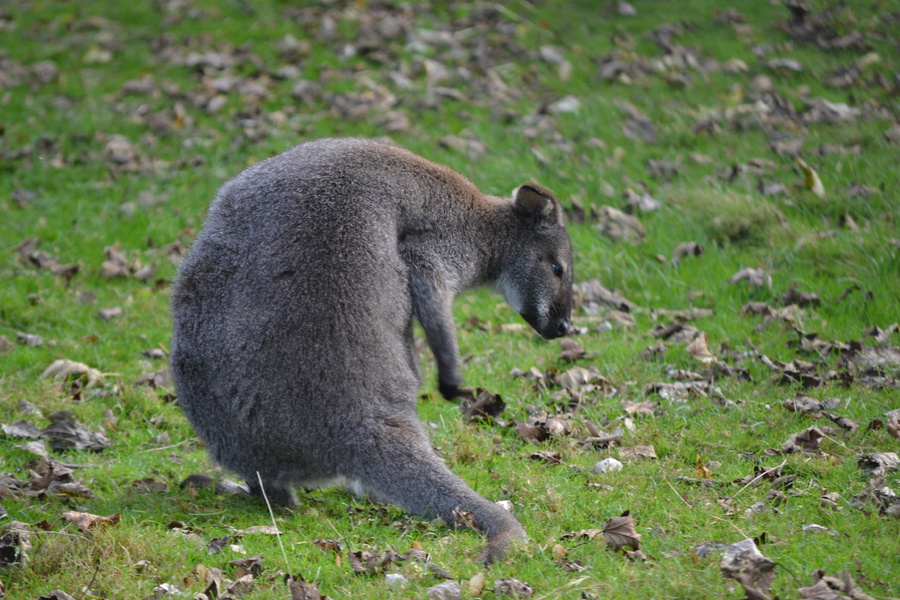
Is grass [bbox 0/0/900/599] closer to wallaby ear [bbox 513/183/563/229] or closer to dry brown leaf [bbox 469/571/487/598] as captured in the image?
dry brown leaf [bbox 469/571/487/598]

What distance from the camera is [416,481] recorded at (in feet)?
15.8

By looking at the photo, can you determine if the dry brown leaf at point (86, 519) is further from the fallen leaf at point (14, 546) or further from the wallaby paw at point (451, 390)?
the wallaby paw at point (451, 390)

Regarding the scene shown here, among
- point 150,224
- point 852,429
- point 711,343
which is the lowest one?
point 150,224

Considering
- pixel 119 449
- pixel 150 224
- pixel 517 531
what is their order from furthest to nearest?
pixel 150 224 < pixel 119 449 < pixel 517 531

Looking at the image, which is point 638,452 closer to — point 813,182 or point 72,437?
point 72,437

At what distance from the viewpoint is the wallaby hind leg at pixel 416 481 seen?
469cm

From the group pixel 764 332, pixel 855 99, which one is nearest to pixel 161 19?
pixel 855 99

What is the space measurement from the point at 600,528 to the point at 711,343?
2795mm

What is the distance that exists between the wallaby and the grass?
277 mm

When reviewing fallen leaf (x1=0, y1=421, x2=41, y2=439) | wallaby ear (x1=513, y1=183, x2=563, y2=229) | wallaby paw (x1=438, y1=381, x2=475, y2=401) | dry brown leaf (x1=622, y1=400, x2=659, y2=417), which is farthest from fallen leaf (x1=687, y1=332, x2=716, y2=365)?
fallen leaf (x1=0, y1=421, x2=41, y2=439)

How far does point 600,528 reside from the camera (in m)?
4.62

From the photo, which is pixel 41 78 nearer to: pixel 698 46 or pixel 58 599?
pixel 698 46

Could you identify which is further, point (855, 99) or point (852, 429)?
point (855, 99)

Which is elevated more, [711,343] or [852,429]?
[852,429]
